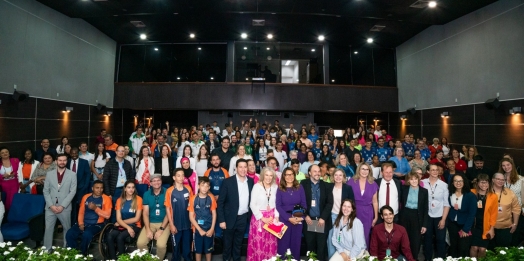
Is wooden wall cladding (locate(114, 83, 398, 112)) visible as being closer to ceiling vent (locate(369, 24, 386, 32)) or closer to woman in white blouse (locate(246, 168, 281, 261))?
ceiling vent (locate(369, 24, 386, 32))

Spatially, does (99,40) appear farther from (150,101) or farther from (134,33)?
(150,101)

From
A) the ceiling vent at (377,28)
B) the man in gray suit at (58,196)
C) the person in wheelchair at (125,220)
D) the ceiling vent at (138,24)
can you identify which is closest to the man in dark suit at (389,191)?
the person in wheelchair at (125,220)

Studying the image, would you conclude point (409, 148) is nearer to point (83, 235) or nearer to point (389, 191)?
point (389, 191)

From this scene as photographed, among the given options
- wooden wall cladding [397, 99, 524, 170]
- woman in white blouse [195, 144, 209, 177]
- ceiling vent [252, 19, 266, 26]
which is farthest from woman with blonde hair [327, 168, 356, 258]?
ceiling vent [252, 19, 266, 26]

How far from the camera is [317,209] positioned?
3982 mm

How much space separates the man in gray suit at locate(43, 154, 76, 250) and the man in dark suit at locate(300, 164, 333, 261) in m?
3.89

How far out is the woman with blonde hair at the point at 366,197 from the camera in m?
4.02

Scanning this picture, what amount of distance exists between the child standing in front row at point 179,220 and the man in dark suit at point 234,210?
0.49m

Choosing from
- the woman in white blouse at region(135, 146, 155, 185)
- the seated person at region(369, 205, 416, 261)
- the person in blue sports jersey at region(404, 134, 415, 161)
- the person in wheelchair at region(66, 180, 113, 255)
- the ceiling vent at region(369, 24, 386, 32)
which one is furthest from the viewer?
the ceiling vent at region(369, 24, 386, 32)

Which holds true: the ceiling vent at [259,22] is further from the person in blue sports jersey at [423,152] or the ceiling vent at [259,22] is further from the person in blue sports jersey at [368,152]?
the person in blue sports jersey at [423,152]

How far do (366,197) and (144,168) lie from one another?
4068 mm

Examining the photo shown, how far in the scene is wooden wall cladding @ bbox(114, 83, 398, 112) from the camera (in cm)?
1180

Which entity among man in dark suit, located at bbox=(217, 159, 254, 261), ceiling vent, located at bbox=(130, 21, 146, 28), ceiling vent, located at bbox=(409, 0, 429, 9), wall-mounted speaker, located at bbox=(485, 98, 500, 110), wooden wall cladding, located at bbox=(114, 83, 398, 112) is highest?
ceiling vent, located at bbox=(130, 21, 146, 28)

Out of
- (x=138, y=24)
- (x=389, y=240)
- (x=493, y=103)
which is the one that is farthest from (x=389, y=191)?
(x=138, y=24)
